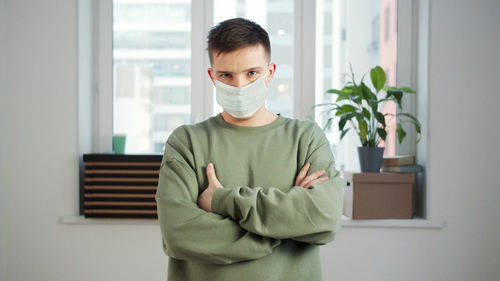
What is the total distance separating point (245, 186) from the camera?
111cm

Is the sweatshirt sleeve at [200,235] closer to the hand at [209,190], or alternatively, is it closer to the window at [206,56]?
the hand at [209,190]

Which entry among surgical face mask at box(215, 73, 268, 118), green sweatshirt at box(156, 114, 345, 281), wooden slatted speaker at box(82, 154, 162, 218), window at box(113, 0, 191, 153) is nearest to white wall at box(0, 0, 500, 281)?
wooden slatted speaker at box(82, 154, 162, 218)

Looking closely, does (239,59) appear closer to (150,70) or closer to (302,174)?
(302,174)

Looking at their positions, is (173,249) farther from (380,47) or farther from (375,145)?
(380,47)

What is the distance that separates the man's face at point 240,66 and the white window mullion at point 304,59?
1.37 meters

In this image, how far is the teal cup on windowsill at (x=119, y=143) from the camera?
2412 mm

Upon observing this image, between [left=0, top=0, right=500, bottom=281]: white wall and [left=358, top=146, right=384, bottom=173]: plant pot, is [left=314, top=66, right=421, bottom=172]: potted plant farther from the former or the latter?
[left=0, top=0, right=500, bottom=281]: white wall

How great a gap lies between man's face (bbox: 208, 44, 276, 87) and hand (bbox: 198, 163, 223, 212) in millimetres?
240

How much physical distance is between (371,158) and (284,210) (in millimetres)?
1254

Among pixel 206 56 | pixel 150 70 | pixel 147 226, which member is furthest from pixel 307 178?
pixel 150 70

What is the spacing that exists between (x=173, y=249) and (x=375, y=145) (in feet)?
4.74
